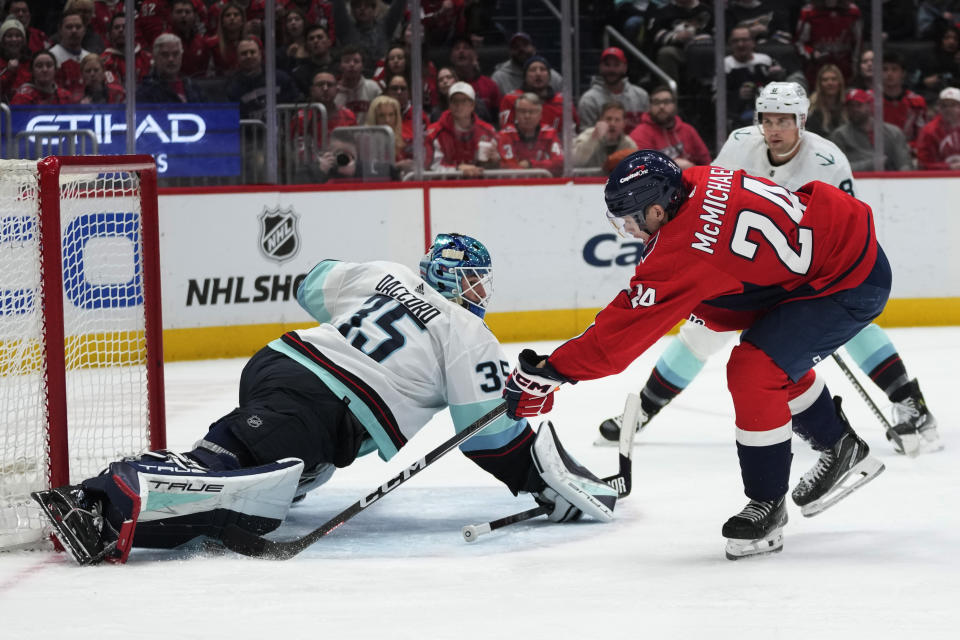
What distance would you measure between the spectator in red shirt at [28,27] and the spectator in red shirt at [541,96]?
2.32m

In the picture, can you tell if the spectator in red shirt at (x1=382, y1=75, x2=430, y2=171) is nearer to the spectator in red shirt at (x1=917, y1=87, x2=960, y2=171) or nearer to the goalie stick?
the spectator in red shirt at (x1=917, y1=87, x2=960, y2=171)

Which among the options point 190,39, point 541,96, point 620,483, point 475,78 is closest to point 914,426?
point 620,483

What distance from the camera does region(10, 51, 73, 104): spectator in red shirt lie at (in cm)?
627

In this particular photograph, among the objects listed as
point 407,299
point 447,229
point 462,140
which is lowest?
point 447,229

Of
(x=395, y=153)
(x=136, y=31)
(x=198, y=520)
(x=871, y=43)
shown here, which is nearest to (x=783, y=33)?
(x=871, y=43)

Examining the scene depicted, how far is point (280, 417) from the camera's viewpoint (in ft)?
9.79

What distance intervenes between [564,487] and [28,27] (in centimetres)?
443

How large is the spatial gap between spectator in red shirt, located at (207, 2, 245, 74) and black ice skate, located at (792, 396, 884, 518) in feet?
13.8

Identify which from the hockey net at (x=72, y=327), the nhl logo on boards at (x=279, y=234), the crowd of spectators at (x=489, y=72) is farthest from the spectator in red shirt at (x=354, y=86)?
the hockey net at (x=72, y=327)

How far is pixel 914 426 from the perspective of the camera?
409 centimetres

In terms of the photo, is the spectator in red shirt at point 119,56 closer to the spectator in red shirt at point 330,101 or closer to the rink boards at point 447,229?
the rink boards at point 447,229

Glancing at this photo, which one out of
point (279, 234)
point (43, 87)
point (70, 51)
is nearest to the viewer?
point (43, 87)

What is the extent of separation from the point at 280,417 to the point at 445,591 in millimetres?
604

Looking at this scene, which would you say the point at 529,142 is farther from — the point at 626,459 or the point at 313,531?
the point at 313,531
